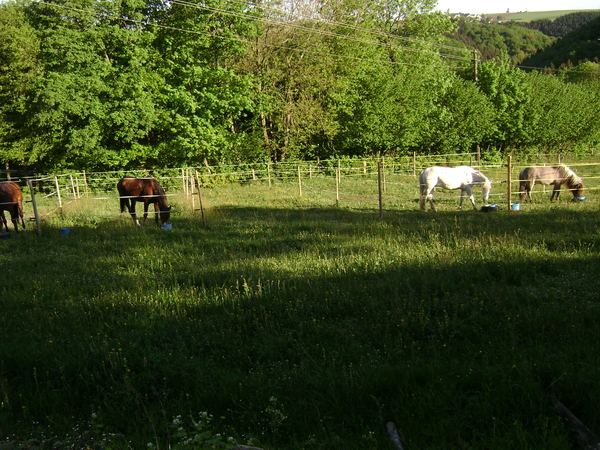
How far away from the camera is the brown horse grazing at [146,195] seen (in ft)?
41.9

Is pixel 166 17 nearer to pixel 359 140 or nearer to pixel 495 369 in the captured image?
pixel 359 140

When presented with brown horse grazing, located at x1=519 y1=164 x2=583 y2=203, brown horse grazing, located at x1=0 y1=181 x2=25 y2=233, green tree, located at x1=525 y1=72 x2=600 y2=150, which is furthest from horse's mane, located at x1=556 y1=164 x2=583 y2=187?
green tree, located at x1=525 y1=72 x2=600 y2=150

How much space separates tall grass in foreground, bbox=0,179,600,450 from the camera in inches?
135

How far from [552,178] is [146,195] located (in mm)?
13670

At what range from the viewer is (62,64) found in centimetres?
2295

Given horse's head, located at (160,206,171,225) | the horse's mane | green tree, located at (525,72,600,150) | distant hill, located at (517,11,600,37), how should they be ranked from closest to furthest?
horse's head, located at (160,206,171,225) → the horse's mane → green tree, located at (525,72,600,150) → distant hill, located at (517,11,600,37)

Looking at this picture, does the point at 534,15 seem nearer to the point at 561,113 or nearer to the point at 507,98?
the point at 561,113

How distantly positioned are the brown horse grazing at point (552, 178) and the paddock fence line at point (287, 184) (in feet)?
1.67

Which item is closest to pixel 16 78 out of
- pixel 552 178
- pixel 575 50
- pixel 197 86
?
pixel 197 86

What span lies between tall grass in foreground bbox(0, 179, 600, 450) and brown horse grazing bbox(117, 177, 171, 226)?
4.12m

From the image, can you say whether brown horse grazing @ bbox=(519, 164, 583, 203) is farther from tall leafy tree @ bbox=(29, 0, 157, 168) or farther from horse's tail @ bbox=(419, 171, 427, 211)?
tall leafy tree @ bbox=(29, 0, 157, 168)

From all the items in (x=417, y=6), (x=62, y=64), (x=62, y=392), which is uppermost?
(x=417, y=6)

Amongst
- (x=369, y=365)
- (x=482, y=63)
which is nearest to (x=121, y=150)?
(x=369, y=365)

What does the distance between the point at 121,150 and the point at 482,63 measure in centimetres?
3066
